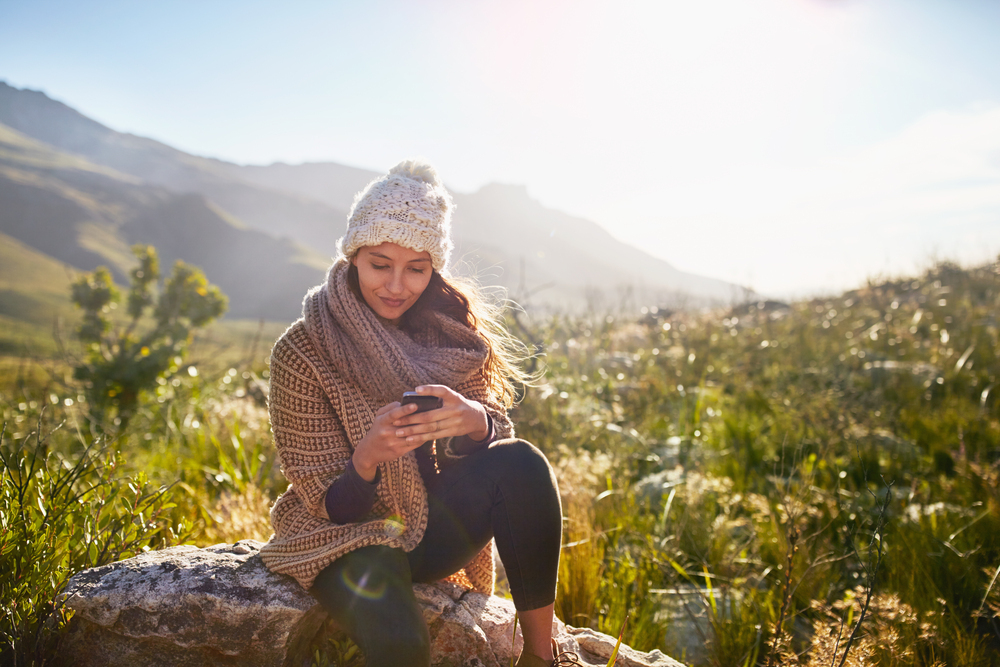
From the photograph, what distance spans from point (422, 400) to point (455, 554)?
0.67m

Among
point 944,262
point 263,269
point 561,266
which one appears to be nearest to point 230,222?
point 263,269

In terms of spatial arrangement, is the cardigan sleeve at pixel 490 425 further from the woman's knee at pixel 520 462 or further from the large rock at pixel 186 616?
the large rock at pixel 186 616

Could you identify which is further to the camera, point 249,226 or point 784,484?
point 249,226

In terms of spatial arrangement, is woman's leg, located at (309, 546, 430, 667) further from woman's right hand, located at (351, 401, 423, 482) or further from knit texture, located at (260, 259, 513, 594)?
woman's right hand, located at (351, 401, 423, 482)

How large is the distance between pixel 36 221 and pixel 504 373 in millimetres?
165172

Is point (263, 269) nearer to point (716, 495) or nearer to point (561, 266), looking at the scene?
point (561, 266)

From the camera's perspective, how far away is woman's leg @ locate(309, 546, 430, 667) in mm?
1513

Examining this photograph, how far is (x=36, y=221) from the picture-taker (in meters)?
124

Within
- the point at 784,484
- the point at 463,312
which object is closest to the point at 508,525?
the point at 463,312

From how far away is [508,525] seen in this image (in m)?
1.79

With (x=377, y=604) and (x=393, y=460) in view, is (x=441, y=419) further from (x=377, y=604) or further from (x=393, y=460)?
(x=377, y=604)

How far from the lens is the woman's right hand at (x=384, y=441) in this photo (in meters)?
1.57

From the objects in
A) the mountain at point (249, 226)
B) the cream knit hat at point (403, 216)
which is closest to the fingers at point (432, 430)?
the cream knit hat at point (403, 216)

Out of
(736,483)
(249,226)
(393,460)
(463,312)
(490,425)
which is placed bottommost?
(736,483)
